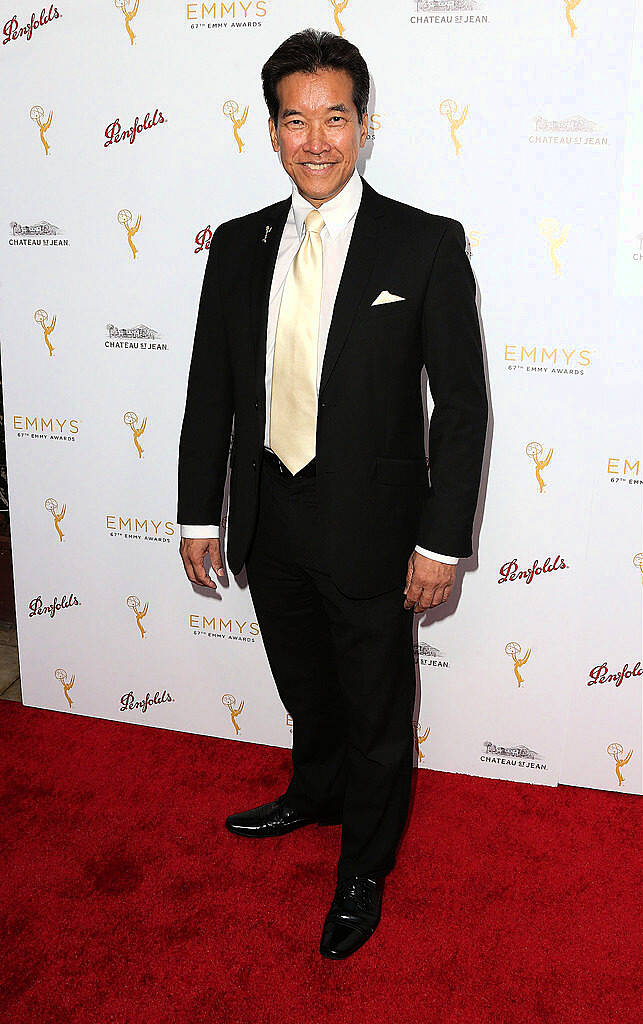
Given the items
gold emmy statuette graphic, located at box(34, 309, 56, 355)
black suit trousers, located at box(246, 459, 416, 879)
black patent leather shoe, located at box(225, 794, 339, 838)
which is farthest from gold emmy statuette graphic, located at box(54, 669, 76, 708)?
gold emmy statuette graphic, located at box(34, 309, 56, 355)

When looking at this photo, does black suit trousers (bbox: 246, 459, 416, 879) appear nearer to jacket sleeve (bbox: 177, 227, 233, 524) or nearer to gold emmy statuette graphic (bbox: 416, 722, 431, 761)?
jacket sleeve (bbox: 177, 227, 233, 524)

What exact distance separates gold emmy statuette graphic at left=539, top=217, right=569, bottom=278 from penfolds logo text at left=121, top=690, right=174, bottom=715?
5.53ft

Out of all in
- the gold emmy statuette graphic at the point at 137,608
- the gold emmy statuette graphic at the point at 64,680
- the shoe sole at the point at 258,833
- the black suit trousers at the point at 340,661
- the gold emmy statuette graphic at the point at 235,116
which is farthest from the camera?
the gold emmy statuette graphic at the point at 64,680

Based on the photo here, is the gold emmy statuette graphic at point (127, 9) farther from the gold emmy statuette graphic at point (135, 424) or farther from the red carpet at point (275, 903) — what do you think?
the red carpet at point (275, 903)

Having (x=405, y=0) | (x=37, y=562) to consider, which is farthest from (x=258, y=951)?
(x=405, y=0)

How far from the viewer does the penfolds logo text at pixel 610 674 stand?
240cm

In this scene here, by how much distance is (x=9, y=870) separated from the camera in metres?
2.16

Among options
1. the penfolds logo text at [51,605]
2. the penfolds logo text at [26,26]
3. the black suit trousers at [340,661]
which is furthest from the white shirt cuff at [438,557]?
the penfolds logo text at [26,26]

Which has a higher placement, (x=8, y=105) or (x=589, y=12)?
(x=589, y=12)

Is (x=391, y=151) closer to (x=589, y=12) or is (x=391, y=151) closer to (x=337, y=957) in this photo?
(x=589, y=12)

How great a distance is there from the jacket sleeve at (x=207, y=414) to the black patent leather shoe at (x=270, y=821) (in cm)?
81

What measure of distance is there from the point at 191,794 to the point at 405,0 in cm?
208

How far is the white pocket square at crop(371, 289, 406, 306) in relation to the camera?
5.56ft

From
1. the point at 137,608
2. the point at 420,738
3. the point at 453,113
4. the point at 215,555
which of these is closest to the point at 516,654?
the point at 420,738
